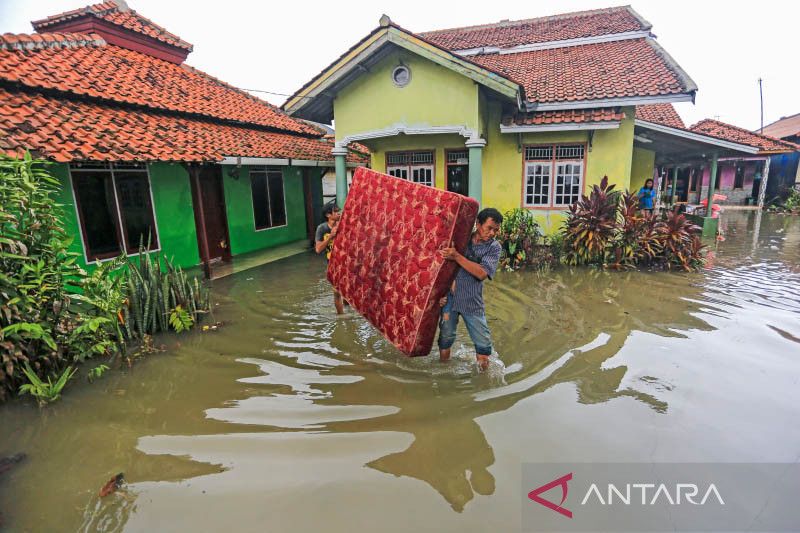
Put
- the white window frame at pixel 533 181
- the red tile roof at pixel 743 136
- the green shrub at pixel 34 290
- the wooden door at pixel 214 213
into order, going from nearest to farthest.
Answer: the green shrub at pixel 34 290 < the wooden door at pixel 214 213 < the white window frame at pixel 533 181 < the red tile roof at pixel 743 136

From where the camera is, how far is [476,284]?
374 cm

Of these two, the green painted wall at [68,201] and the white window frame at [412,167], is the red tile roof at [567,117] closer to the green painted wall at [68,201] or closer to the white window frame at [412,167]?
the white window frame at [412,167]

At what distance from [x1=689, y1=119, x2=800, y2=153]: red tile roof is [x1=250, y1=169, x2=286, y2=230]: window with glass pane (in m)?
13.5

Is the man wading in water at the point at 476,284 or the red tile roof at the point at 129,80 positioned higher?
the red tile roof at the point at 129,80

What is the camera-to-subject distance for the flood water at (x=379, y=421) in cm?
246

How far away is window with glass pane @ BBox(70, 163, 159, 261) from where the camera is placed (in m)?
6.95

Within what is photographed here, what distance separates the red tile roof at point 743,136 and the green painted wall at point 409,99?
9632mm

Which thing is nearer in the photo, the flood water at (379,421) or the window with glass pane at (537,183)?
the flood water at (379,421)

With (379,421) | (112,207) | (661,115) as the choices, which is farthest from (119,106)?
(661,115)

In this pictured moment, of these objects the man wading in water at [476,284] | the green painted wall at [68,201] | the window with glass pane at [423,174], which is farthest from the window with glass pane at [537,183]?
the green painted wall at [68,201]

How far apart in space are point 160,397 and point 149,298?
1.76 metres

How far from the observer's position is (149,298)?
501cm

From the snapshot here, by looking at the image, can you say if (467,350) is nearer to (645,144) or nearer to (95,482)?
(95,482)

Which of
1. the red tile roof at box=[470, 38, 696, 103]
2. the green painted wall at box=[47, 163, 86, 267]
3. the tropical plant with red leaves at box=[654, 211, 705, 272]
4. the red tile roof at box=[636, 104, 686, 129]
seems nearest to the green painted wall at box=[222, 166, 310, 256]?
the green painted wall at box=[47, 163, 86, 267]
